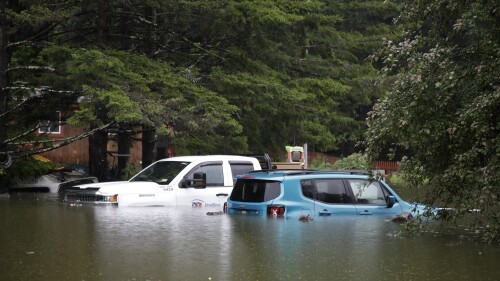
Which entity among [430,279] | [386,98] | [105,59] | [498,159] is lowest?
[430,279]

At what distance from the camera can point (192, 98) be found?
27562 millimetres

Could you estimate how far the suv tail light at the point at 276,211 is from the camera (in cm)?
1741

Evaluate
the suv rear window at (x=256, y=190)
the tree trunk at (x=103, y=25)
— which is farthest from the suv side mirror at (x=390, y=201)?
the tree trunk at (x=103, y=25)

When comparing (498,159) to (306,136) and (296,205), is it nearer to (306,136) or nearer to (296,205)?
(296,205)

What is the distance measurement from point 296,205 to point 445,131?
4098 millimetres

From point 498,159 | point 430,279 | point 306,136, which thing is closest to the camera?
point 430,279

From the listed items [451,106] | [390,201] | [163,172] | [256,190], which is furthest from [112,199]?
[451,106]

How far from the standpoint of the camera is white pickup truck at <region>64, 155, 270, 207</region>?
66.8ft

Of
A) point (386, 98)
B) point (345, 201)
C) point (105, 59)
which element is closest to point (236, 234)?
point (345, 201)

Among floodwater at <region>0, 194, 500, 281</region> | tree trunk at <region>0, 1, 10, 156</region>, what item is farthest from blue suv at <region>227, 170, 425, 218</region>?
tree trunk at <region>0, 1, 10, 156</region>

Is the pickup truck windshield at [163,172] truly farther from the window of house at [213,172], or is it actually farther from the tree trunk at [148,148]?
the tree trunk at [148,148]

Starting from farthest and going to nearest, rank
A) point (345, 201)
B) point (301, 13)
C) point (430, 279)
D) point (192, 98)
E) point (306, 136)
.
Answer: point (306, 136)
point (301, 13)
point (192, 98)
point (345, 201)
point (430, 279)

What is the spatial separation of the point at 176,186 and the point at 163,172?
2.73 ft

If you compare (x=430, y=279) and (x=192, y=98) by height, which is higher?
(x=192, y=98)
